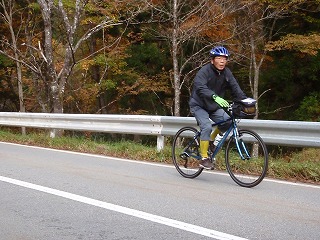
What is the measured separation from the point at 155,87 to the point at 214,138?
59.5 feet

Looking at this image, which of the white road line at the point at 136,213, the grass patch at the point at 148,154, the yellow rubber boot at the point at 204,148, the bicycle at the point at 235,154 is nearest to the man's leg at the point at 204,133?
the yellow rubber boot at the point at 204,148

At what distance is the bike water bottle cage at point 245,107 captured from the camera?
6566 mm

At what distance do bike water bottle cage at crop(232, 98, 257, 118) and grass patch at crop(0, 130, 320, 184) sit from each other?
1.50 m

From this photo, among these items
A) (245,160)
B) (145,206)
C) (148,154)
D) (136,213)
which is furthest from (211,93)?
(148,154)

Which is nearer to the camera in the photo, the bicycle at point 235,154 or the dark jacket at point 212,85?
the bicycle at point 235,154

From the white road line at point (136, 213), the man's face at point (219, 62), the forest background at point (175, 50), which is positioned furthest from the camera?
the forest background at point (175, 50)

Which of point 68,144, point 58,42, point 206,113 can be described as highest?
point 58,42

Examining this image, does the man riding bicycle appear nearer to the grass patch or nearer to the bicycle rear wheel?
the bicycle rear wheel

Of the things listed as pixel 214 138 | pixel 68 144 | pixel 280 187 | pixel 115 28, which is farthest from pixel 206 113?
pixel 115 28

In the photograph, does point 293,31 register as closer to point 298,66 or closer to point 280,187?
point 298,66

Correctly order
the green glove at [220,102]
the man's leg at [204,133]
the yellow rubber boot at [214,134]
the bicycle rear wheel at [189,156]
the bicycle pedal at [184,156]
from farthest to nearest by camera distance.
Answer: the bicycle pedal at [184,156] → the bicycle rear wheel at [189,156] → the yellow rubber boot at [214,134] → the man's leg at [204,133] → the green glove at [220,102]

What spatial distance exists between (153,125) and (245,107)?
12.2 ft

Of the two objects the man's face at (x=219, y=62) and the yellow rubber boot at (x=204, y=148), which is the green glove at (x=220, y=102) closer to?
the man's face at (x=219, y=62)

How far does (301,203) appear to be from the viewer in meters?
5.88
